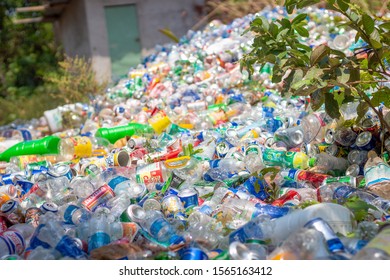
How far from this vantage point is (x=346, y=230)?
249 centimetres

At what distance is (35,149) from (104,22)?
21.8ft

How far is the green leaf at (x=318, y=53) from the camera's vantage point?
3.13 metres

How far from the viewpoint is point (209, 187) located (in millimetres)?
3551

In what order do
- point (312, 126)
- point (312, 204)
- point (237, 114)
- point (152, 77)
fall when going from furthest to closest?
point (152, 77) < point (237, 114) < point (312, 126) < point (312, 204)

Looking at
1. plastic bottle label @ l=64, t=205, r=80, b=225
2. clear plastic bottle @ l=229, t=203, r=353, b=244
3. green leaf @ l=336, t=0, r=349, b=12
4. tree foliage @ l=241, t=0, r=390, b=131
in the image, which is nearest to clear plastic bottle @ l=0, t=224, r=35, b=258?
plastic bottle label @ l=64, t=205, r=80, b=225

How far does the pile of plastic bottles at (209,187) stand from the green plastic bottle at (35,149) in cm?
1

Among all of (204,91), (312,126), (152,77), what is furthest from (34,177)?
(152,77)

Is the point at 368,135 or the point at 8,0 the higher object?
the point at 8,0

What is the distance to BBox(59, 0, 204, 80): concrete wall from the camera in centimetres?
1153

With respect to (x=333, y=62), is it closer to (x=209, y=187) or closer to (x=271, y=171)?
(x=271, y=171)

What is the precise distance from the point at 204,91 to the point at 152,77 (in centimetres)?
155

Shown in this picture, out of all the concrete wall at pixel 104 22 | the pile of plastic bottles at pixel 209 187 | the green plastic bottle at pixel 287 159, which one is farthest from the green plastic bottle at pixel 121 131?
the concrete wall at pixel 104 22

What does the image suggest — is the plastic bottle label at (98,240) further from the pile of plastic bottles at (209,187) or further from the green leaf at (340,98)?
the green leaf at (340,98)
